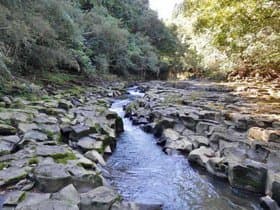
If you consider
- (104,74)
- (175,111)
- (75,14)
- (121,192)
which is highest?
(75,14)

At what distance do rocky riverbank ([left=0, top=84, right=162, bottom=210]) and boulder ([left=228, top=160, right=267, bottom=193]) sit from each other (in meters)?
1.73

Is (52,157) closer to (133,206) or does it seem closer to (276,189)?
(133,206)

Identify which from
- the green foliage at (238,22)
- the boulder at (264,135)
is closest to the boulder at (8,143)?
the boulder at (264,135)

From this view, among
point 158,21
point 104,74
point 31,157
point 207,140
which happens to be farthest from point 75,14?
point 158,21

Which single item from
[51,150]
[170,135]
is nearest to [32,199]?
[51,150]

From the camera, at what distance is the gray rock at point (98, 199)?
3.17 metres

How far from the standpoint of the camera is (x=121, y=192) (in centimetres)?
423

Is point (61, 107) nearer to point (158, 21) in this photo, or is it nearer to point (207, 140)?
point (207, 140)

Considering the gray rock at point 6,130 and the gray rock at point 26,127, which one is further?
the gray rock at point 26,127

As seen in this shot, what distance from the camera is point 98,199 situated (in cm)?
326

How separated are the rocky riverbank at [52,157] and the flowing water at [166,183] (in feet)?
1.16

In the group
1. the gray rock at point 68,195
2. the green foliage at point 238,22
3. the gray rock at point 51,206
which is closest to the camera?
the gray rock at point 51,206

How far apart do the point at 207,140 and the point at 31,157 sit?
3.48 m

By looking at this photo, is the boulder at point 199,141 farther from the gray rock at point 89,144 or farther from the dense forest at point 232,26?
the dense forest at point 232,26
